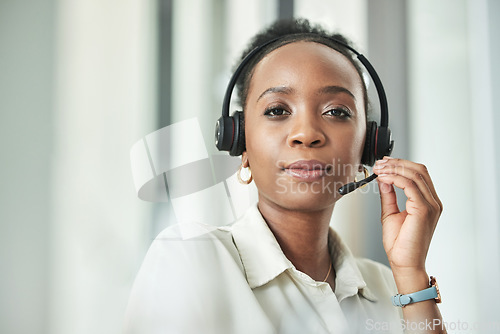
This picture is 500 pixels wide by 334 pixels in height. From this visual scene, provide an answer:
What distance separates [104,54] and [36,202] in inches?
10.6

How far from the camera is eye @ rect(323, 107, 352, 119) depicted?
77 centimetres

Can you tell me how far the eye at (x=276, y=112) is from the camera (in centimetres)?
77

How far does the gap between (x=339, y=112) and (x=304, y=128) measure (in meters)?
0.09

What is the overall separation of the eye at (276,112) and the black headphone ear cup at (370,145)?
18cm

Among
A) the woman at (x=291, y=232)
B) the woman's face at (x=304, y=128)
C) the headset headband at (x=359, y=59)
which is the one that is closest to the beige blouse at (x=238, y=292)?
the woman at (x=291, y=232)

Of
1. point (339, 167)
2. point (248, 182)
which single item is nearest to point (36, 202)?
point (248, 182)

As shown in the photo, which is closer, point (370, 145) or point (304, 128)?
point (304, 128)

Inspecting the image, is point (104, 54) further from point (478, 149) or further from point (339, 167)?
point (478, 149)

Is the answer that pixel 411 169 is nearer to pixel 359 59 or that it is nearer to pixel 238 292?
pixel 359 59

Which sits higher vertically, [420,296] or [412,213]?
[412,213]

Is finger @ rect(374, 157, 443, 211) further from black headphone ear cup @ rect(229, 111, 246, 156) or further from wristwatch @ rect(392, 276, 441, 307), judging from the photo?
black headphone ear cup @ rect(229, 111, 246, 156)

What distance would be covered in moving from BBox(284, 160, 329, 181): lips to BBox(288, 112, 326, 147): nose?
0.03 metres

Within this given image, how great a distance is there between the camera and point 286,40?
2.80 ft

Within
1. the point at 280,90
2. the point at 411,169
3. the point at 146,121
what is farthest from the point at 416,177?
the point at 146,121
